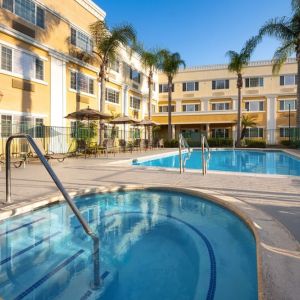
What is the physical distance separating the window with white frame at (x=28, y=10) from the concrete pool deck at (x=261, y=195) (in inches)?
435

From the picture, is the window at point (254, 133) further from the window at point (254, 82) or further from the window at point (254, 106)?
the window at point (254, 82)

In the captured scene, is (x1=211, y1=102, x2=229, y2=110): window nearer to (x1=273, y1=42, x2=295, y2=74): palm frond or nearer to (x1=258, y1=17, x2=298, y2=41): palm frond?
(x1=273, y1=42, x2=295, y2=74): palm frond

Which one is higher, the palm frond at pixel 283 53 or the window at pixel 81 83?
the palm frond at pixel 283 53

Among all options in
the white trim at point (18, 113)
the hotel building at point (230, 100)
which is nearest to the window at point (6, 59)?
the white trim at point (18, 113)

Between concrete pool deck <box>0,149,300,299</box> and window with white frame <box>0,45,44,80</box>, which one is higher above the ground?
window with white frame <box>0,45,44,80</box>

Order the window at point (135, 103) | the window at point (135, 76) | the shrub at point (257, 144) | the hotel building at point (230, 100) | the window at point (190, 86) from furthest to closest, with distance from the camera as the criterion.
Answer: the window at point (190, 86) → the hotel building at point (230, 100) → the window at point (135, 103) → the window at point (135, 76) → the shrub at point (257, 144)

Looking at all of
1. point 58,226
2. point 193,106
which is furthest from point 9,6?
point 193,106

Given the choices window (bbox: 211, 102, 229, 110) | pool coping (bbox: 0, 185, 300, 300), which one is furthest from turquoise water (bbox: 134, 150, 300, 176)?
window (bbox: 211, 102, 229, 110)

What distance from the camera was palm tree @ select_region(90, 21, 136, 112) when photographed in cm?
2081

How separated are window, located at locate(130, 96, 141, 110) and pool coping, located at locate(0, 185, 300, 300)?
24.5 meters

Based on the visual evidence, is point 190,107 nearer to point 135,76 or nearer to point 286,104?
point 135,76

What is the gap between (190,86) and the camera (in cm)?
3916

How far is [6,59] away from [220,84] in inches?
1126

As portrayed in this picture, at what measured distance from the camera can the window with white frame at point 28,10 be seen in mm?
15523
